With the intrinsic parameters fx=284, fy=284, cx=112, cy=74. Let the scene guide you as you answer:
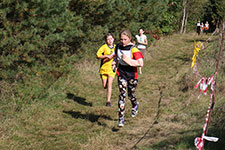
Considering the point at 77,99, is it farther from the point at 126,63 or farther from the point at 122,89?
the point at 126,63

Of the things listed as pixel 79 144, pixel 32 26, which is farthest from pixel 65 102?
pixel 79 144

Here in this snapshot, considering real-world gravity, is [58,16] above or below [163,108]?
above

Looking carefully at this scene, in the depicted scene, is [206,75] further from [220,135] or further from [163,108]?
[220,135]

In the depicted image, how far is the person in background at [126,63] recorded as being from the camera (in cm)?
536

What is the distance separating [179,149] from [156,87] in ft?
17.9

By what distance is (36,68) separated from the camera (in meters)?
7.43

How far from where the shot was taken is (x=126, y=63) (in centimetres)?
552

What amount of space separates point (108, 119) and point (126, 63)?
170 centimetres

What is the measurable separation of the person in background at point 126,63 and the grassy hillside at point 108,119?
2.22 ft

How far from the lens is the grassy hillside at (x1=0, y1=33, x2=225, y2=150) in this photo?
515 centimetres

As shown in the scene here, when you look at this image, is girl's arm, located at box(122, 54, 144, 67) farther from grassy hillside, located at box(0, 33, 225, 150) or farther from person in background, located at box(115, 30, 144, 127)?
grassy hillside, located at box(0, 33, 225, 150)

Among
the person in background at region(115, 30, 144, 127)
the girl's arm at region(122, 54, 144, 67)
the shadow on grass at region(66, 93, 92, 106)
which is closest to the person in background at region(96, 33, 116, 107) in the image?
the shadow on grass at region(66, 93, 92, 106)

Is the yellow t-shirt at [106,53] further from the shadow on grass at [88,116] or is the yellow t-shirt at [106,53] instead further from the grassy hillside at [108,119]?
the shadow on grass at [88,116]

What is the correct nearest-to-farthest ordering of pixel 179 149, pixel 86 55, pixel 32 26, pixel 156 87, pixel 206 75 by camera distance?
pixel 179 149
pixel 32 26
pixel 206 75
pixel 156 87
pixel 86 55
